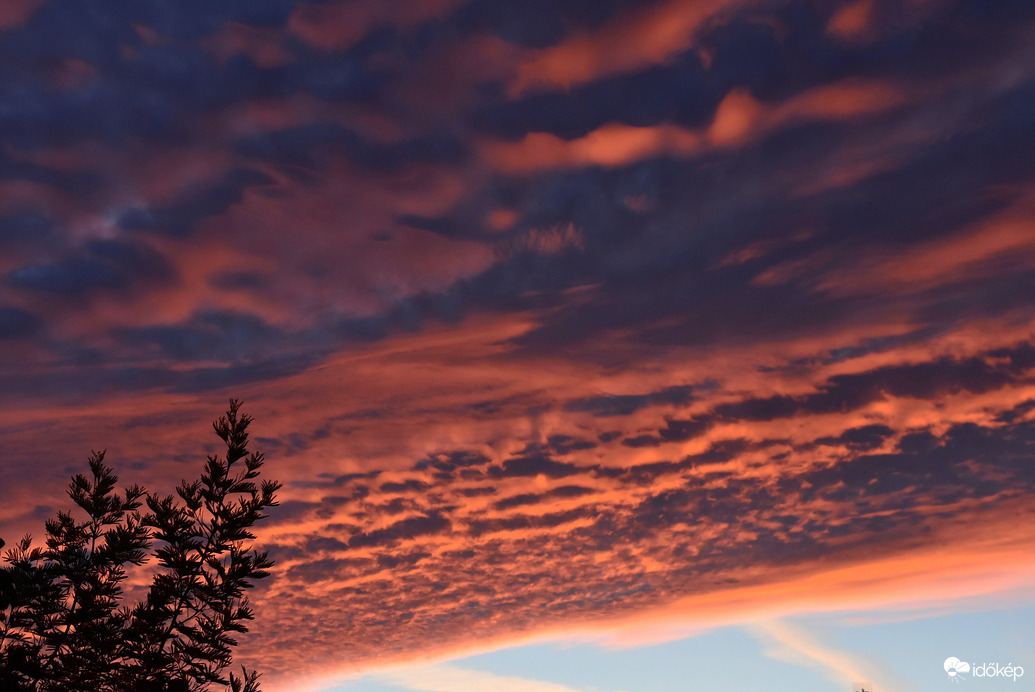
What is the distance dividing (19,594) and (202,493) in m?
11.6

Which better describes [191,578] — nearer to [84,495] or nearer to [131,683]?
[131,683]

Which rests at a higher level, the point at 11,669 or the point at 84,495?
the point at 84,495

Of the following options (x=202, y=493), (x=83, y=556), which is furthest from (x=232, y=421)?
(x=83, y=556)

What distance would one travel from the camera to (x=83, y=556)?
30.0m

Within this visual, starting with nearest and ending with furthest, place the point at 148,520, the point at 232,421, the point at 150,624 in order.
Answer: the point at 232,421 → the point at 150,624 → the point at 148,520

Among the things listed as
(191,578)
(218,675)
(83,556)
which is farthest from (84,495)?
(218,675)

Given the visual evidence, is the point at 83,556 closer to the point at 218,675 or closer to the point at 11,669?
the point at 11,669

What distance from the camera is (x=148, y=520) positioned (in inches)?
1052

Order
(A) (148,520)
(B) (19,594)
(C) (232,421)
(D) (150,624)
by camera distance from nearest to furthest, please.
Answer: (C) (232,421), (D) (150,624), (A) (148,520), (B) (19,594)

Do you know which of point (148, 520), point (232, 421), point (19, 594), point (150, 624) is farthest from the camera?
point (19, 594)

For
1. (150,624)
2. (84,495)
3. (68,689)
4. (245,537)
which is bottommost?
(68,689)

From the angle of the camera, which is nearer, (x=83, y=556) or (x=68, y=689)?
(x=68, y=689)

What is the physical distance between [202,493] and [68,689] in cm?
1164

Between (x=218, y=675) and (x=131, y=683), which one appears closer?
(x=218, y=675)
